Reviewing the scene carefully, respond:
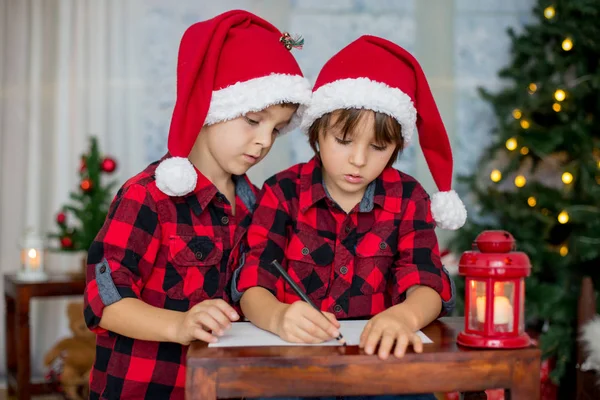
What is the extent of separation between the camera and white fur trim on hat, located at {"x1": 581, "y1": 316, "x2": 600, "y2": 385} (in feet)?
6.84

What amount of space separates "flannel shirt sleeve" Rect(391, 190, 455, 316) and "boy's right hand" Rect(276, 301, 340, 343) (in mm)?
293

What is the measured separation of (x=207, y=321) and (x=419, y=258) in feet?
1.49

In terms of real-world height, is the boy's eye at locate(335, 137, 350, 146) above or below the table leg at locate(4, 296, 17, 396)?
above

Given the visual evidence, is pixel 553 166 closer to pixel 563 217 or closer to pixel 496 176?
pixel 496 176

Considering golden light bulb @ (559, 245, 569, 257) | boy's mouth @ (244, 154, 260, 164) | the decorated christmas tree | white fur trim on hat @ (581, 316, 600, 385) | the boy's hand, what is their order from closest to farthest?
the boy's hand < boy's mouth @ (244, 154, 260, 164) < white fur trim on hat @ (581, 316, 600, 385) < the decorated christmas tree < golden light bulb @ (559, 245, 569, 257)

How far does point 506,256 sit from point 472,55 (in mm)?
2620

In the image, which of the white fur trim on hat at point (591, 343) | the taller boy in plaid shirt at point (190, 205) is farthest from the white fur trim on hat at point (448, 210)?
the white fur trim on hat at point (591, 343)

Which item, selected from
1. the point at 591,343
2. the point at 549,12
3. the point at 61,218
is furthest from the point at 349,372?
the point at 549,12

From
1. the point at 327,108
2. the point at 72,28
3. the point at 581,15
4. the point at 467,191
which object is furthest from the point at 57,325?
the point at 581,15

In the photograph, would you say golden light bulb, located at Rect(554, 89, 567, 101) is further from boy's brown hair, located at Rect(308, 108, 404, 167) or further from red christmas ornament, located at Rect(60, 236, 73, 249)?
red christmas ornament, located at Rect(60, 236, 73, 249)

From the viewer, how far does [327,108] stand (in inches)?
51.9

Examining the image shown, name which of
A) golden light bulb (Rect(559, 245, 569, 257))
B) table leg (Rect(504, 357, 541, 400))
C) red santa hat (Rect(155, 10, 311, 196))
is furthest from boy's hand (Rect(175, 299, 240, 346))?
golden light bulb (Rect(559, 245, 569, 257))

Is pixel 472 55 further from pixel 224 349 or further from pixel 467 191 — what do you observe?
pixel 224 349

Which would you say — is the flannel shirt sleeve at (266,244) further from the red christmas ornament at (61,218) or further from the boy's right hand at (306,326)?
the red christmas ornament at (61,218)
